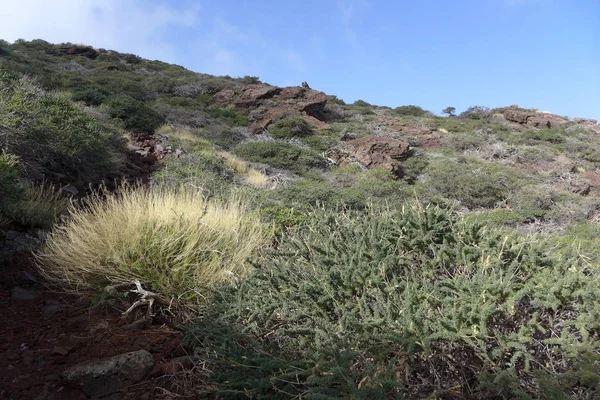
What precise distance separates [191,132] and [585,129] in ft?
86.3

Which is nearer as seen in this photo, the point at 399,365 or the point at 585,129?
the point at 399,365

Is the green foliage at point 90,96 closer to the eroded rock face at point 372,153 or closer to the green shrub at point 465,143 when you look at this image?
the eroded rock face at point 372,153

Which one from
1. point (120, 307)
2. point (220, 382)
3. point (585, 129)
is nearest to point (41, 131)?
point (120, 307)

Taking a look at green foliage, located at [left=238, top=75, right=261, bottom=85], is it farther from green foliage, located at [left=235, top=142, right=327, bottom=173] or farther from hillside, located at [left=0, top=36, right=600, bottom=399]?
hillside, located at [left=0, top=36, right=600, bottom=399]

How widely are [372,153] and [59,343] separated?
1352cm

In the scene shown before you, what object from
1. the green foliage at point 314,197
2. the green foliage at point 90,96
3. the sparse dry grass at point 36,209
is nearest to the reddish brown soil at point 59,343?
the sparse dry grass at point 36,209

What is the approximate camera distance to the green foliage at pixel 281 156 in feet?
43.0

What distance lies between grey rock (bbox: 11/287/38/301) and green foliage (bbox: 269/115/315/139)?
1442 cm

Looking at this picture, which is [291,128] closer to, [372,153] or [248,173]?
[372,153]

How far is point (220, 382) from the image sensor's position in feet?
7.09

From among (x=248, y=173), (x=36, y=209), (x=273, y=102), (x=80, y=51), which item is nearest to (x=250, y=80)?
(x=273, y=102)

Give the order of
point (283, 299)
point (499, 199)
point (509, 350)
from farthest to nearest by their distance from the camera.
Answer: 1. point (499, 199)
2. point (283, 299)
3. point (509, 350)

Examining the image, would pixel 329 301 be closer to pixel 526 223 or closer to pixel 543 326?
pixel 543 326

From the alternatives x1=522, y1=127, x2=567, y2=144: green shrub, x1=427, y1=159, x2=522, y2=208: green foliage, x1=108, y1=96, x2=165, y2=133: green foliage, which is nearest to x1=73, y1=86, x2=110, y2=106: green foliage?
x1=108, y1=96, x2=165, y2=133: green foliage
